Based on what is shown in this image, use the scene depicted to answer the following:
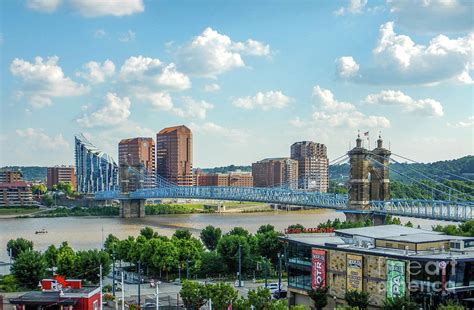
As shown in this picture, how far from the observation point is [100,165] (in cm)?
16988

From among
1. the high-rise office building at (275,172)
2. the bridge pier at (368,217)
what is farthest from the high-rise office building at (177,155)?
the bridge pier at (368,217)

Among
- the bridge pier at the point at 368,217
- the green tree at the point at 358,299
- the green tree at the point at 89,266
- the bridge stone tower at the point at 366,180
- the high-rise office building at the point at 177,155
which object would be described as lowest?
the green tree at the point at 89,266

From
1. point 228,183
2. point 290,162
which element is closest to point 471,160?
point 290,162

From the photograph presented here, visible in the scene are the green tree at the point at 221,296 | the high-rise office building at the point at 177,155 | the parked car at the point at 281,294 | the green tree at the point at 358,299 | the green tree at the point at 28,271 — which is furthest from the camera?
the high-rise office building at the point at 177,155

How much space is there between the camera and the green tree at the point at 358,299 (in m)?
21.2

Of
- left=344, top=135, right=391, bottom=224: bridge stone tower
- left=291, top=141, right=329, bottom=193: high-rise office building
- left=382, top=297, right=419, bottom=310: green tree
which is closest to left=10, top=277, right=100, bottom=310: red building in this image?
left=382, top=297, right=419, bottom=310: green tree

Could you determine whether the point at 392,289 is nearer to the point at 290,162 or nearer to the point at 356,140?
the point at 356,140

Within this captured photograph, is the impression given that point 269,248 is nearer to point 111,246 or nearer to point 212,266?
point 212,266

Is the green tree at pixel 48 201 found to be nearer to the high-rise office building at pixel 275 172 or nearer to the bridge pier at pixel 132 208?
the bridge pier at pixel 132 208

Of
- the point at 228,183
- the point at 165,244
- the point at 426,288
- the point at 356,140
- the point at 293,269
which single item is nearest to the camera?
the point at 426,288

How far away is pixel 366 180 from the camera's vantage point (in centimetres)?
5756

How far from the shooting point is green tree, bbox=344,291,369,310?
833 inches

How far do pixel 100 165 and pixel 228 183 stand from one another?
40832 mm

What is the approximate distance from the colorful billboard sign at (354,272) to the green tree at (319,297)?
85cm
